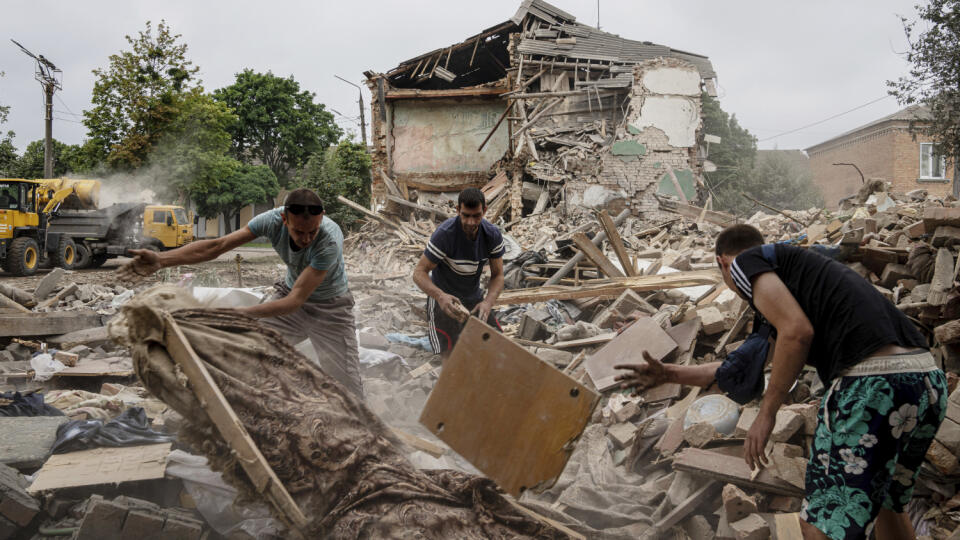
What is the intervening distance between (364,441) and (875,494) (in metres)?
2.08

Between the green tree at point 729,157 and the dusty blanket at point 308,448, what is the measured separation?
30.7m

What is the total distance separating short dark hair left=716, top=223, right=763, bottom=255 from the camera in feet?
7.80

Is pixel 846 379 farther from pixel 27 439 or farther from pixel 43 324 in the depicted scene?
pixel 43 324

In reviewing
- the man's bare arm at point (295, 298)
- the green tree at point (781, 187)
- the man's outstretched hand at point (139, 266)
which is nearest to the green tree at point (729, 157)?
the green tree at point (781, 187)

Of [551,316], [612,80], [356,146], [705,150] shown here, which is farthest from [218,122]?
[551,316]

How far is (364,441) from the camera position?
8.95 feet

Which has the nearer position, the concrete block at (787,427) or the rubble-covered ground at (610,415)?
the rubble-covered ground at (610,415)

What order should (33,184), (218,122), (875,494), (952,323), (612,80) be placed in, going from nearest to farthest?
(875,494), (952,323), (33,184), (612,80), (218,122)

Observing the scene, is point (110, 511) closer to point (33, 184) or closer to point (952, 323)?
point (952, 323)

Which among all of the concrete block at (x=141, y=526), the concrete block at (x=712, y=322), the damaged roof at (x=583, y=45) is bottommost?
the concrete block at (x=141, y=526)

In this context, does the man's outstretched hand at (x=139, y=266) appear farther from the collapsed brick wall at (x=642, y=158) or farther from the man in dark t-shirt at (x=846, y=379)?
the collapsed brick wall at (x=642, y=158)

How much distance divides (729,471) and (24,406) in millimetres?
4718

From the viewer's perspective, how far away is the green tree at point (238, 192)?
3166cm

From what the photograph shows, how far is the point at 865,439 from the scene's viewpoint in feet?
6.85
